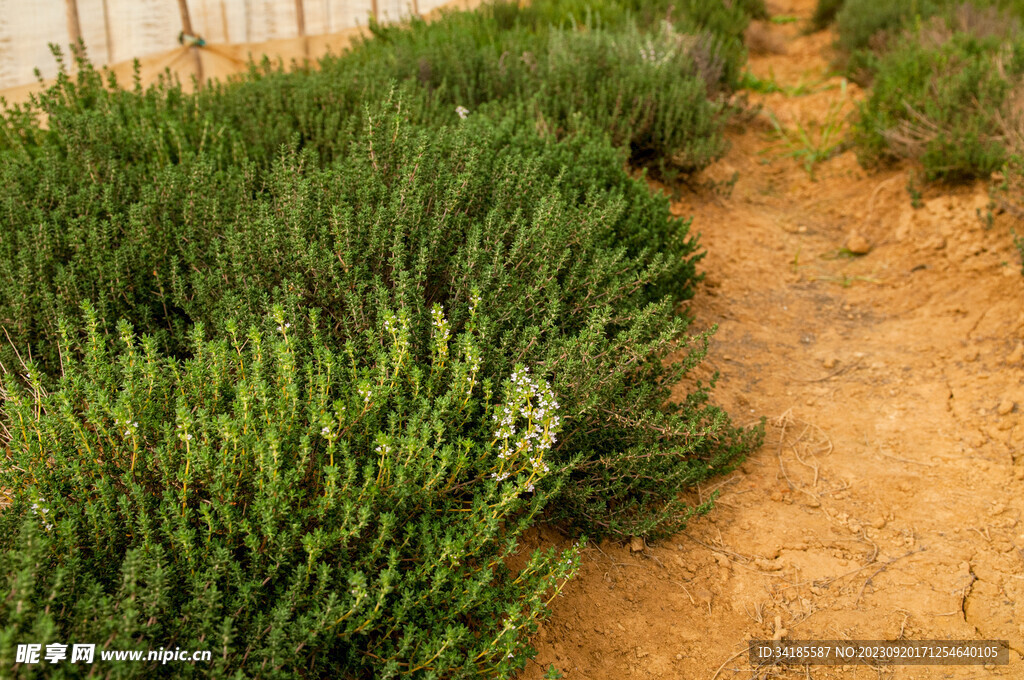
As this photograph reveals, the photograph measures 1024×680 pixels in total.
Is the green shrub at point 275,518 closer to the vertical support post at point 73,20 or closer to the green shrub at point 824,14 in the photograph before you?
the vertical support post at point 73,20

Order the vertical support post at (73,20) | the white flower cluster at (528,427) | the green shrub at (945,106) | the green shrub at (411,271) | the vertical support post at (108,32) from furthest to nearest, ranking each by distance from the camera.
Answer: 1. the vertical support post at (108,32)
2. the vertical support post at (73,20)
3. the green shrub at (945,106)
4. the green shrub at (411,271)
5. the white flower cluster at (528,427)

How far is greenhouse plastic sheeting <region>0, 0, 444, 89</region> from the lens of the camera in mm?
5293

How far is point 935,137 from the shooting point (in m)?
4.99

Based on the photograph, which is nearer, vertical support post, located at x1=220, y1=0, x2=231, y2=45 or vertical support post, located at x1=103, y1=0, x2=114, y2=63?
vertical support post, located at x1=103, y1=0, x2=114, y2=63

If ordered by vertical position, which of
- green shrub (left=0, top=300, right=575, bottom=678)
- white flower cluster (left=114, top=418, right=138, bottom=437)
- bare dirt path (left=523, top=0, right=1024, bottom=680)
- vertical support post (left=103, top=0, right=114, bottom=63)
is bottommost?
bare dirt path (left=523, top=0, right=1024, bottom=680)

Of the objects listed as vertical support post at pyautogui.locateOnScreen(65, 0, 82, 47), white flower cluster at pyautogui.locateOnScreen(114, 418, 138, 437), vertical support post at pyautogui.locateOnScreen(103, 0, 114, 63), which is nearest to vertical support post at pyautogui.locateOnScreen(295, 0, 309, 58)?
vertical support post at pyautogui.locateOnScreen(103, 0, 114, 63)

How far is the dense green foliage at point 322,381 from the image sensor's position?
1867 millimetres

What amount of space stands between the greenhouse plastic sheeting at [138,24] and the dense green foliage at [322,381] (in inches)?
56.3

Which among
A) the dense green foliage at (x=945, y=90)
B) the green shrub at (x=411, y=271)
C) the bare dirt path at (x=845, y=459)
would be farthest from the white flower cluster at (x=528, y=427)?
the dense green foliage at (x=945, y=90)

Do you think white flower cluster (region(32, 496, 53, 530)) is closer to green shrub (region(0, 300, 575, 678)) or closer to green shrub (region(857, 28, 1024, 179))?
green shrub (region(0, 300, 575, 678))

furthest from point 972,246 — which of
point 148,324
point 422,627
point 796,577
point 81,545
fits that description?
point 81,545

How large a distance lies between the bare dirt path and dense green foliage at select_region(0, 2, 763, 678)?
0.23m

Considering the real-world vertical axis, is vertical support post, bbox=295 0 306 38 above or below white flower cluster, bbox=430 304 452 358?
above

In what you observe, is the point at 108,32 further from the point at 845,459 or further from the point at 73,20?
the point at 845,459
